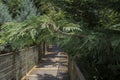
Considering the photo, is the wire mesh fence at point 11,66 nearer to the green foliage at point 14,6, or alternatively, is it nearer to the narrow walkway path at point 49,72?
the narrow walkway path at point 49,72

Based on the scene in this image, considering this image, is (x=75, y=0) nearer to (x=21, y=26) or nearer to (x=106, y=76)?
(x=21, y=26)

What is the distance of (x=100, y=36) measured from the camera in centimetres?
184

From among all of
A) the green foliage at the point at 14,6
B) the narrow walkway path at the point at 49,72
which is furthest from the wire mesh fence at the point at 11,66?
the green foliage at the point at 14,6

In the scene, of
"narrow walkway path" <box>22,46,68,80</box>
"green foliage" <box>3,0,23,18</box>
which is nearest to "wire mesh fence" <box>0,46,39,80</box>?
"narrow walkway path" <box>22,46,68,80</box>

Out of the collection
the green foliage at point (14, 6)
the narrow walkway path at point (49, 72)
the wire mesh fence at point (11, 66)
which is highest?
the green foliage at point (14, 6)

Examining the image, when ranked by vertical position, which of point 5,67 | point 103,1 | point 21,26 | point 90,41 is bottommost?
point 5,67

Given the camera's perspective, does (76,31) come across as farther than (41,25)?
Yes

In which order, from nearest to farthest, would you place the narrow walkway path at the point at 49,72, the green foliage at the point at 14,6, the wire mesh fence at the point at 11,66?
the wire mesh fence at the point at 11,66 < the narrow walkway path at the point at 49,72 < the green foliage at the point at 14,6

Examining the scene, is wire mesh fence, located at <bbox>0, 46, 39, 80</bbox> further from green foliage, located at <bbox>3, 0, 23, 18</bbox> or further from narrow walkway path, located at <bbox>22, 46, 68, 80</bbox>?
green foliage, located at <bbox>3, 0, 23, 18</bbox>

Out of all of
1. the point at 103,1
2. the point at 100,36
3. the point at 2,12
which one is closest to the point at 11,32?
the point at 100,36

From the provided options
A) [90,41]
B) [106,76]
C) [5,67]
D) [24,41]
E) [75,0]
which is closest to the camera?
[90,41]

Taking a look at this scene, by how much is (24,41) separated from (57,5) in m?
1.33

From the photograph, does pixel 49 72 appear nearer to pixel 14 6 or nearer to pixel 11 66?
pixel 14 6

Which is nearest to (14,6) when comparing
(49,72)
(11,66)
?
(49,72)
